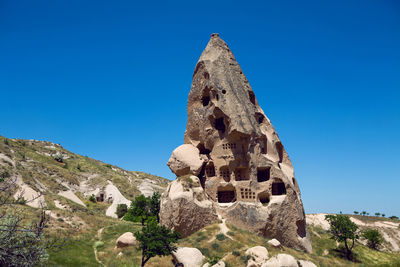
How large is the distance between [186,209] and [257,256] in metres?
8.72

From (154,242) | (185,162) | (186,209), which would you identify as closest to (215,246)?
(186,209)

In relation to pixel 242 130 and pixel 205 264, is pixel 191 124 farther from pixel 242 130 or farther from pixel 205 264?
pixel 205 264

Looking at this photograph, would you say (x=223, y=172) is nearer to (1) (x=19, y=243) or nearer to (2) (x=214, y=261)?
(2) (x=214, y=261)

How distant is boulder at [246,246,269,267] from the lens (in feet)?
68.2

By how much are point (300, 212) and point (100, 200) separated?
4424cm

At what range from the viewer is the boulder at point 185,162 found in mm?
32688

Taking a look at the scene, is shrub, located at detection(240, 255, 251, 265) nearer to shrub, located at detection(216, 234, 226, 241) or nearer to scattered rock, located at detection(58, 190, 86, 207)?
shrub, located at detection(216, 234, 226, 241)

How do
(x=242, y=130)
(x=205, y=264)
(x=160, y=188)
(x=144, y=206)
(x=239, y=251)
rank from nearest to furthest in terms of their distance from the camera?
(x=205, y=264) < (x=239, y=251) < (x=242, y=130) < (x=144, y=206) < (x=160, y=188)

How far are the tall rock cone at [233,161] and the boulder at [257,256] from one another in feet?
21.5

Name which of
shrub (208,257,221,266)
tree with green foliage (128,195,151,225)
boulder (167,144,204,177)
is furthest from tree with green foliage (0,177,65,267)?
tree with green foliage (128,195,151,225)

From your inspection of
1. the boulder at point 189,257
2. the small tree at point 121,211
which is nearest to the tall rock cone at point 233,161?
the boulder at point 189,257

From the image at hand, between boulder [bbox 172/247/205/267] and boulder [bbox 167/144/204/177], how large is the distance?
10908 mm

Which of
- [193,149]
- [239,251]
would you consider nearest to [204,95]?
[193,149]

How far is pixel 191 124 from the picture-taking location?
118 feet
